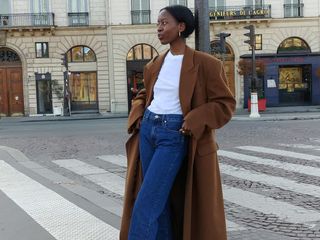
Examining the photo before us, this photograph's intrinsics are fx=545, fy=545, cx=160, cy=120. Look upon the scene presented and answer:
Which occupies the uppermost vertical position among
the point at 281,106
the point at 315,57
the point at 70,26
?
the point at 70,26

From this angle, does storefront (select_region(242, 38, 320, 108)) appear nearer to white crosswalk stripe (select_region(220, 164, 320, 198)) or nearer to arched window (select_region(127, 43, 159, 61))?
arched window (select_region(127, 43, 159, 61))

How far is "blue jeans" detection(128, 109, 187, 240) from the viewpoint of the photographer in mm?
3559

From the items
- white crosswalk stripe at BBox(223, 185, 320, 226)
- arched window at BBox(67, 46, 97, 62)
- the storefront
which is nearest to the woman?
white crosswalk stripe at BBox(223, 185, 320, 226)

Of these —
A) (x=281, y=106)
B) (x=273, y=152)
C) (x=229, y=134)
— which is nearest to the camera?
(x=273, y=152)

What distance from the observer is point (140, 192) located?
3.61 meters

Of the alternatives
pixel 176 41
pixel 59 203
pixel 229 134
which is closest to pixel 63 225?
pixel 59 203

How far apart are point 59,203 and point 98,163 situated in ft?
13.4

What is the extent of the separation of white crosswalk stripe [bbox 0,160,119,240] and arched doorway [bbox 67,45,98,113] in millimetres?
27402

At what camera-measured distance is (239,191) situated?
24.7ft

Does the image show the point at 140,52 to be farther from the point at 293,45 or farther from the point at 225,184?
the point at 225,184

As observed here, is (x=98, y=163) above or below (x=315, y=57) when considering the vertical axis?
below

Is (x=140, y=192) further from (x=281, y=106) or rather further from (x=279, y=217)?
(x=281, y=106)

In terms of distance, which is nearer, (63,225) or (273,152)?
(63,225)

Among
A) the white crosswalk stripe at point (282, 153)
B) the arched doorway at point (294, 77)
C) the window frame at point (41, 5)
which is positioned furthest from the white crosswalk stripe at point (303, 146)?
the window frame at point (41, 5)
